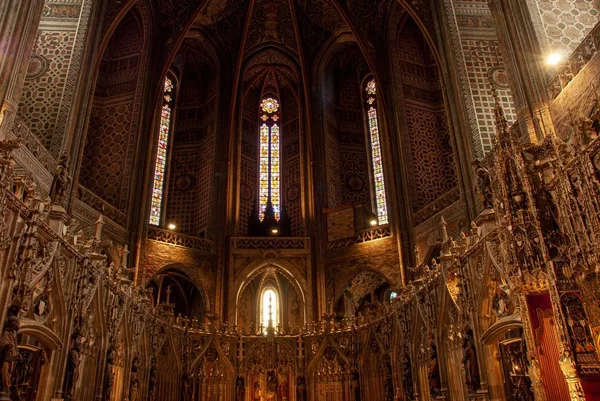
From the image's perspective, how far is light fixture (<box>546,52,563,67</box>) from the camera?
13.6 m

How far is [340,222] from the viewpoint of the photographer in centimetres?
2439

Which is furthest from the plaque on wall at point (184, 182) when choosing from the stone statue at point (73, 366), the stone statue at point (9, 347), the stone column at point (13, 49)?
the stone statue at point (9, 347)

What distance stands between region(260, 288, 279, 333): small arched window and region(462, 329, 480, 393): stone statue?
1317cm

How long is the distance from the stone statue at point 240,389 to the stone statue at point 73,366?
874cm

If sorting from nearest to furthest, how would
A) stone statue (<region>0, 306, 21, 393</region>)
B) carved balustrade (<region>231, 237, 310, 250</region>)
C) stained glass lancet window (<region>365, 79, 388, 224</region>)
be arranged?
1. stone statue (<region>0, 306, 21, 393</region>)
2. carved balustrade (<region>231, 237, 310, 250</region>)
3. stained glass lancet window (<region>365, 79, 388, 224</region>)

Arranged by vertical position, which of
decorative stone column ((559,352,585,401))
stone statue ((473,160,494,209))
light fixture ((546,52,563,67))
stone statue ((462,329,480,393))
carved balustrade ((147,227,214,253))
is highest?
light fixture ((546,52,563,67))

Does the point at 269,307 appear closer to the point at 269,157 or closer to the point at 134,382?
the point at 269,157

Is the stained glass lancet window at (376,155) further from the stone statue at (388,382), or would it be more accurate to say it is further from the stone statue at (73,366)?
the stone statue at (73,366)

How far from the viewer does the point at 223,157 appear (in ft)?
86.1

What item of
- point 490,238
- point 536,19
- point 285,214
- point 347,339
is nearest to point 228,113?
point 285,214

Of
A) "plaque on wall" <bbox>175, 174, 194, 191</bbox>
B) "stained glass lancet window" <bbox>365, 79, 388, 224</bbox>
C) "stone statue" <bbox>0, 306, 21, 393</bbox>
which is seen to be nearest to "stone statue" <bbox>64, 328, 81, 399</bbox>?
"stone statue" <bbox>0, 306, 21, 393</bbox>

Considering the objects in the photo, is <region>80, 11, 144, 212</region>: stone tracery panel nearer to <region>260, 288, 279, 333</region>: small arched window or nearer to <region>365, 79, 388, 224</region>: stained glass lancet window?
<region>260, 288, 279, 333</region>: small arched window

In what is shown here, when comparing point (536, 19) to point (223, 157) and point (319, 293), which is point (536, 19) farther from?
point (223, 157)

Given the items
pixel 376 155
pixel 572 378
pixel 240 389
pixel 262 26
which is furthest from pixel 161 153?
pixel 572 378
